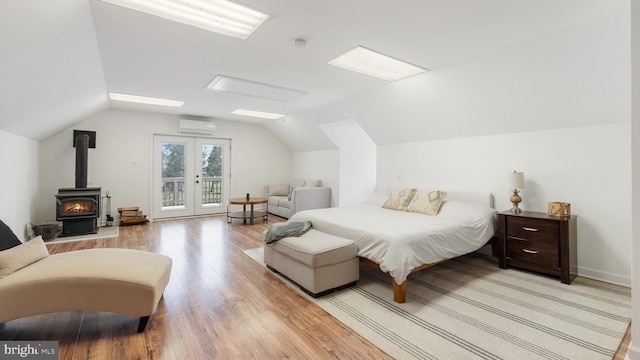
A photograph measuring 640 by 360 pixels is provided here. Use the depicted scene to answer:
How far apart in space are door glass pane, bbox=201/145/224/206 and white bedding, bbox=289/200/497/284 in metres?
4.37

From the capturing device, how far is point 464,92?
3.69 metres

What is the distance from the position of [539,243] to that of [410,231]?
1544 millimetres

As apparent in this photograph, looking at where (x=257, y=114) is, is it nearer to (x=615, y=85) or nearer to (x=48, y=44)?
(x=48, y=44)

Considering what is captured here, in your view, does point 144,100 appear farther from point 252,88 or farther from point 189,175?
point 252,88

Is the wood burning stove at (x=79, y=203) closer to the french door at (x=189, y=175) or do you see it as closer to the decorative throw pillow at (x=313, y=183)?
the french door at (x=189, y=175)

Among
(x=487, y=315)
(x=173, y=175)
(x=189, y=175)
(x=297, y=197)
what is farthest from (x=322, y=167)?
(x=487, y=315)

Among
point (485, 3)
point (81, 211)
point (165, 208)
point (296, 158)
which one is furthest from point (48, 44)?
point (296, 158)

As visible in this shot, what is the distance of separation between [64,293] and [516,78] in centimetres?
452

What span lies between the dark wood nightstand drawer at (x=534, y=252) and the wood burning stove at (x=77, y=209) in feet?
21.3

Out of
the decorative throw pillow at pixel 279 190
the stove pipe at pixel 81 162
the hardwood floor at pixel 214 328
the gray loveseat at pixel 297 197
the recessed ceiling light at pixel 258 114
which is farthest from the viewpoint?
the decorative throw pillow at pixel 279 190

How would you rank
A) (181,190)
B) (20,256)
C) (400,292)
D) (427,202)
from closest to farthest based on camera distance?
1. (20,256)
2. (400,292)
3. (427,202)
4. (181,190)

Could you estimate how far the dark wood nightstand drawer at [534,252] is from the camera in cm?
305

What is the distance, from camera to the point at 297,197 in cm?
656

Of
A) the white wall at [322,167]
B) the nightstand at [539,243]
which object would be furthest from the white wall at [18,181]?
the nightstand at [539,243]
